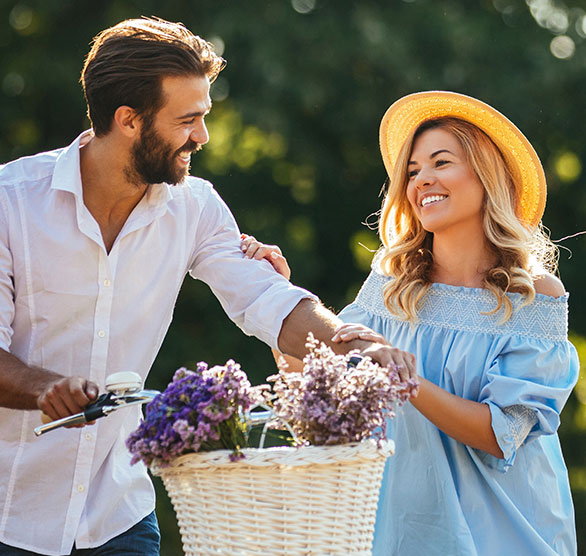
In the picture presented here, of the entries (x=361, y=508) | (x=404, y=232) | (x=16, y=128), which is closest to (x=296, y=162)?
(x=16, y=128)

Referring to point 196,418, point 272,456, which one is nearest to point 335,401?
point 272,456

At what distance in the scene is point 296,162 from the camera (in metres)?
9.75

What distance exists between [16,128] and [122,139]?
6878 millimetres

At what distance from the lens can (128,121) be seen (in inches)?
136

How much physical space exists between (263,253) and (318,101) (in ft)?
19.1

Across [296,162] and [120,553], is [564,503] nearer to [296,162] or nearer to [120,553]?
[120,553]

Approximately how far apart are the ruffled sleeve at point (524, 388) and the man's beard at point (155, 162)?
1172mm

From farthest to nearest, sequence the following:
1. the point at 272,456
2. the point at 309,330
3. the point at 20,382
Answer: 1. the point at 309,330
2. the point at 20,382
3. the point at 272,456

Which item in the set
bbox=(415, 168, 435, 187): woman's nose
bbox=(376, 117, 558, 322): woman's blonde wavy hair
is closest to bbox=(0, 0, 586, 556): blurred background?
bbox=(376, 117, 558, 322): woman's blonde wavy hair

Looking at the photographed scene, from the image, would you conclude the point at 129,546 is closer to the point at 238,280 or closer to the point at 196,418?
the point at 238,280

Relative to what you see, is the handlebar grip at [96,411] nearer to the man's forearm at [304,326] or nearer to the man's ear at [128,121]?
the man's forearm at [304,326]

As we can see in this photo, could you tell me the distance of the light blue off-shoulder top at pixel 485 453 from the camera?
11.4ft

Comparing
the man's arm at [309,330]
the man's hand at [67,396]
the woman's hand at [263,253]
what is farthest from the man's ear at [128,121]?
the man's hand at [67,396]

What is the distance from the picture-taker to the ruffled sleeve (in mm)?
3432
